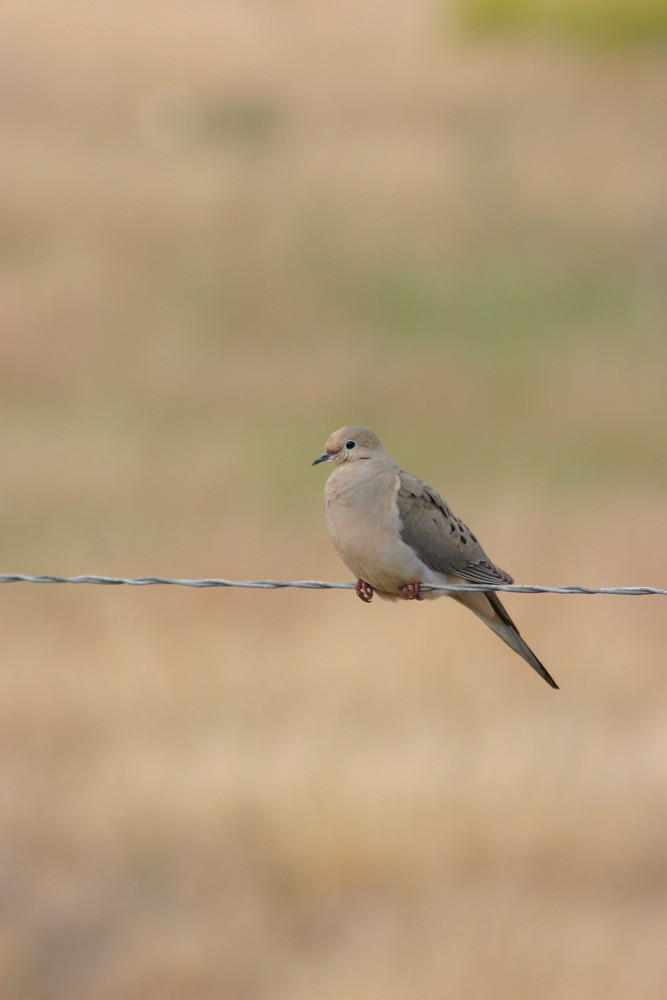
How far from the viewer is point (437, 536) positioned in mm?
6184

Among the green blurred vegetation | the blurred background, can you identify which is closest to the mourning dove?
the blurred background

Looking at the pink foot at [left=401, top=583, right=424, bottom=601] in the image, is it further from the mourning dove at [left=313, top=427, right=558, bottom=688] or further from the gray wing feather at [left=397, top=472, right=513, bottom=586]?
the gray wing feather at [left=397, top=472, right=513, bottom=586]

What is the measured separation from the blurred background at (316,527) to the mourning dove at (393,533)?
9.68 feet

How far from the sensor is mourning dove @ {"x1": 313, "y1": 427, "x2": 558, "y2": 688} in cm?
594

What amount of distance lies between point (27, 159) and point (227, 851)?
1977 cm

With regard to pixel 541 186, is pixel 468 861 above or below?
below

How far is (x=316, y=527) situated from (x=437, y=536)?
26.2 feet

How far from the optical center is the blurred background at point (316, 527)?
9203 millimetres

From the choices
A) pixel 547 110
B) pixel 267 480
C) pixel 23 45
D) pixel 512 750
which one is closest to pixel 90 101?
pixel 23 45

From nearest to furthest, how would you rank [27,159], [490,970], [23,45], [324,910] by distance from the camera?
[490,970], [324,910], [27,159], [23,45]

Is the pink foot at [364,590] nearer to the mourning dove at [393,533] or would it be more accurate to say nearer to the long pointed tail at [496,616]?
the mourning dove at [393,533]

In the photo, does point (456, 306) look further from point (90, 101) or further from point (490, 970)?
point (490, 970)

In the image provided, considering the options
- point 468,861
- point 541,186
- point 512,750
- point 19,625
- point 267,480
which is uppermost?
point 541,186

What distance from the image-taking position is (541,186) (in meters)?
27.3
